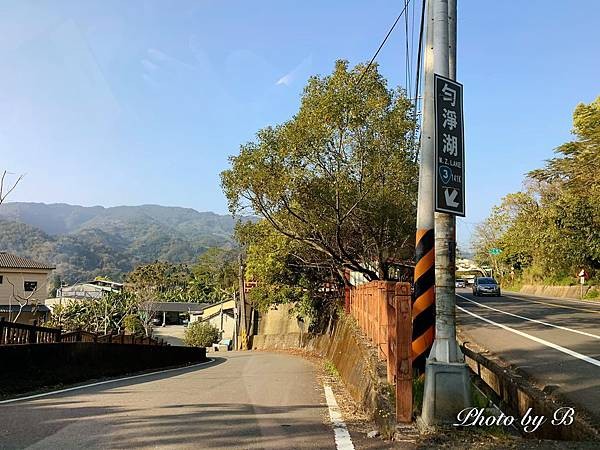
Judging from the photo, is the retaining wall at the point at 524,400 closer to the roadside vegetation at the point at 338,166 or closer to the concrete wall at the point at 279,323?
the roadside vegetation at the point at 338,166

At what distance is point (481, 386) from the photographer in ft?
32.1

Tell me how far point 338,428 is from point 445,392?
5.33ft

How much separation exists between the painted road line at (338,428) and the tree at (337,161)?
835cm

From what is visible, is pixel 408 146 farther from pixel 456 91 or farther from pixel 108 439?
pixel 108 439

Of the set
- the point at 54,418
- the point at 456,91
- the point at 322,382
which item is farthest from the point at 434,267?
the point at 322,382

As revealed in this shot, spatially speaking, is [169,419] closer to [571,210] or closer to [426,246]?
[426,246]

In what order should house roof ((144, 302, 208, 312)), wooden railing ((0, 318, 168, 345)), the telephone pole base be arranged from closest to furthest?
1. the telephone pole base
2. wooden railing ((0, 318, 168, 345))
3. house roof ((144, 302, 208, 312))

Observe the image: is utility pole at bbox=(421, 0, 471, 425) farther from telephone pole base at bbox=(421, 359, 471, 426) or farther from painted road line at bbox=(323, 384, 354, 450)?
painted road line at bbox=(323, 384, 354, 450)

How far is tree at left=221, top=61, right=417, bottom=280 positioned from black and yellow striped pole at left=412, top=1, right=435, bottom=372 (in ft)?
30.7

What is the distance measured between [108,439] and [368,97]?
41.6 ft

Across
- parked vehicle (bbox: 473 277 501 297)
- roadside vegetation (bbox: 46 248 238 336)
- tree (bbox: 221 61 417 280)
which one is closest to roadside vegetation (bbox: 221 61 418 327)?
tree (bbox: 221 61 417 280)

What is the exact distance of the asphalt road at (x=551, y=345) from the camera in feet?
27.2

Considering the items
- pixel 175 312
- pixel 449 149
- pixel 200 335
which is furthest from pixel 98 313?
pixel 449 149

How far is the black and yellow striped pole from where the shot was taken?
21.4 feet
